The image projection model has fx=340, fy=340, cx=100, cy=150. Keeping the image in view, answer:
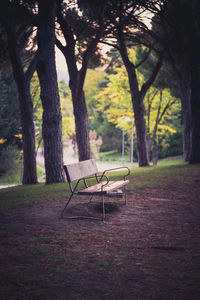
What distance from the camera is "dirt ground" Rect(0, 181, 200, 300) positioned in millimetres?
3244

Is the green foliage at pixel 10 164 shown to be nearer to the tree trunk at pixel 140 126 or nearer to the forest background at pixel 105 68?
the forest background at pixel 105 68

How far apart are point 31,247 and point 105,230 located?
134cm

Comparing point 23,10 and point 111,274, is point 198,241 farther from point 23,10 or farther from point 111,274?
point 23,10

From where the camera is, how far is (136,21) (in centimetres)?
1517

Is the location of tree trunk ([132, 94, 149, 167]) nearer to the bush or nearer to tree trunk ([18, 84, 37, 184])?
tree trunk ([18, 84, 37, 184])

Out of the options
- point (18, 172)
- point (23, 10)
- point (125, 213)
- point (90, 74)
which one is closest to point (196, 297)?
point (125, 213)

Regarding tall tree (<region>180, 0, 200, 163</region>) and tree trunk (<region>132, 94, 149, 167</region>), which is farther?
tree trunk (<region>132, 94, 149, 167</region>)

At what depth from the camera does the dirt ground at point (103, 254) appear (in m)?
3.24

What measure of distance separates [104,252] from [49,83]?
7.73 m

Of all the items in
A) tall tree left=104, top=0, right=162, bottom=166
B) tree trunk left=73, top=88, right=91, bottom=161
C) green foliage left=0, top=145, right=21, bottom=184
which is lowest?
green foliage left=0, top=145, right=21, bottom=184

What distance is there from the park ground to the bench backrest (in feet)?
2.38

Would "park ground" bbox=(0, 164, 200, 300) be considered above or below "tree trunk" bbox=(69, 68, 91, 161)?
below

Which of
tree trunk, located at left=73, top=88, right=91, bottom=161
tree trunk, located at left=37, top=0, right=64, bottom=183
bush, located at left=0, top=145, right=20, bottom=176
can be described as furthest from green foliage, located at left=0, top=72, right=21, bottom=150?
tree trunk, located at left=37, top=0, right=64, bottom=183

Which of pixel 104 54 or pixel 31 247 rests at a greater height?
pixel 104 54
